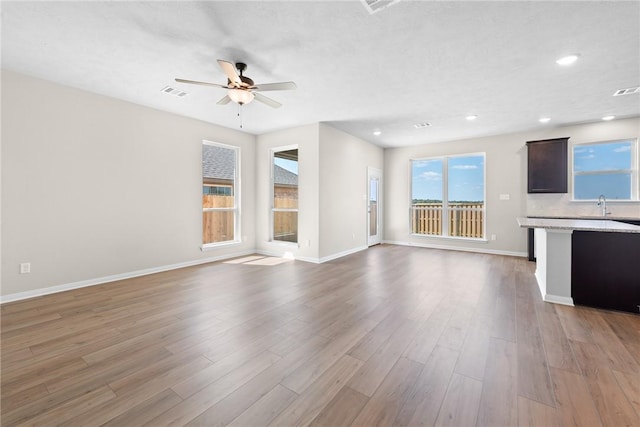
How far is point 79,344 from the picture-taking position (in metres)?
2.27

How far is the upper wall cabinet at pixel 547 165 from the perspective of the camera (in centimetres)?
528

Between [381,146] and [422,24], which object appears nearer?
[422,24]

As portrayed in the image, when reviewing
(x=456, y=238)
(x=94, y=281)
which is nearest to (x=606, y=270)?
(x=456, y=238)

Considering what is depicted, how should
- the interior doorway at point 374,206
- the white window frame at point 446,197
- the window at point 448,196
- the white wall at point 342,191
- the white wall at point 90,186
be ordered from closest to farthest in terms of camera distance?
1. the white wall at point 90,186
2. the white wall at point 342,191
3. the white window frame at point 446,197
4. the window at point 448,196
5. the interior doorway at point 374,206

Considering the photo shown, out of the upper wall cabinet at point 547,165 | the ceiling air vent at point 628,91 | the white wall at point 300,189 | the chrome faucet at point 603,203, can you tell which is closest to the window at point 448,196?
the upper wall cabinet at point 547,165

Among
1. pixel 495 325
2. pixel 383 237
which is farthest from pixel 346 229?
pixel 495 325

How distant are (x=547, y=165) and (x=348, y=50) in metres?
5.06

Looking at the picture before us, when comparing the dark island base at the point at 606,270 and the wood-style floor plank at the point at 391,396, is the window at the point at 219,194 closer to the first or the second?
the wood-style floor plank at the point at 391,396

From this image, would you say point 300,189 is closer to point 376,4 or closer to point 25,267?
point 376,4

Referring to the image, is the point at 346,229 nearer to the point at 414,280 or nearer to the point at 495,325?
the point at 414,280

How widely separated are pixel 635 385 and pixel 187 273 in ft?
16.6

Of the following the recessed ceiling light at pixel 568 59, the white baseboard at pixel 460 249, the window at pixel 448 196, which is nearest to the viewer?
the recessed ceiling light at pixel 568 59

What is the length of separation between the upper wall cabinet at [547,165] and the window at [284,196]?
4.88 meters

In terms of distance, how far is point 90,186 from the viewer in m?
3.86
